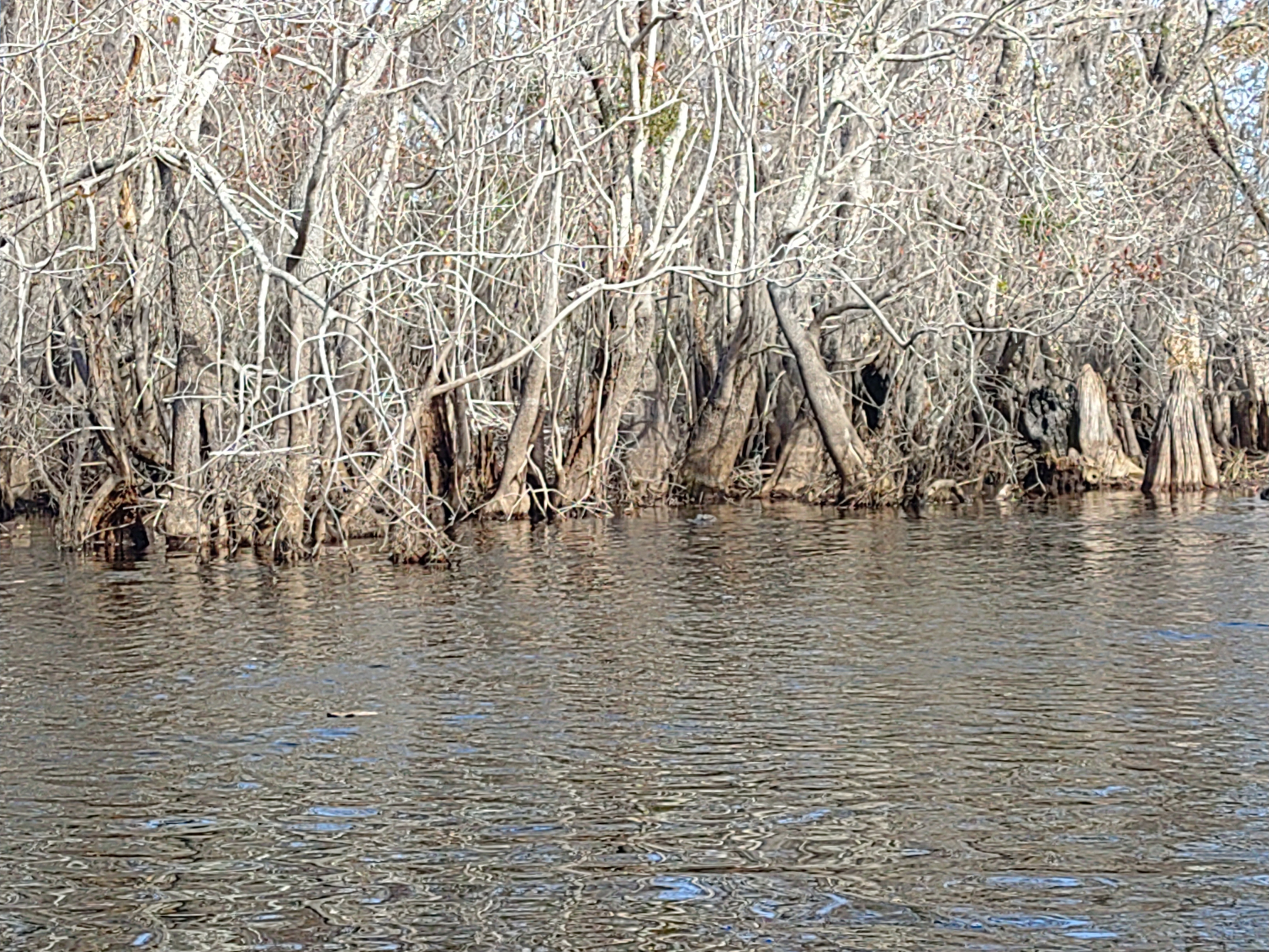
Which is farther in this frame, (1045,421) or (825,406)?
(1045,421)

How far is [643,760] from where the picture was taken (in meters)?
9.16

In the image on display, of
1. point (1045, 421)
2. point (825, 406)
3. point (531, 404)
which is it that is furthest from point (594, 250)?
point (1045, 421)

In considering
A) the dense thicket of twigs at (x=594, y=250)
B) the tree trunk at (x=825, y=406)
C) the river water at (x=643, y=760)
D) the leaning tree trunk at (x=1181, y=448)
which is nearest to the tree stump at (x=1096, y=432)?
the dense thicket of twigs at (x=594, y=250)

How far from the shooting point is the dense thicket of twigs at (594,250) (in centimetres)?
1623

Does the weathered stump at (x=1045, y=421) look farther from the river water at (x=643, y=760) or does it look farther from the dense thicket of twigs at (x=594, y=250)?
the river water at (x=643, y=760)

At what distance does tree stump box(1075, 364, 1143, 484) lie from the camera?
24844 mm

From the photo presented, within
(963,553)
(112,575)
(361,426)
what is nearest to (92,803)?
(112,575)

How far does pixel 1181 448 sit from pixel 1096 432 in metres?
1.03

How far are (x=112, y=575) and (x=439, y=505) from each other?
11.2ft

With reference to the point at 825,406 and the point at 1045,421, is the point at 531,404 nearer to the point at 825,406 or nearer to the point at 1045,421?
the point at 825,406

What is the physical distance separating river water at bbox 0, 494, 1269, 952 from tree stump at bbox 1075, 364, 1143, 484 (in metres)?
8.74

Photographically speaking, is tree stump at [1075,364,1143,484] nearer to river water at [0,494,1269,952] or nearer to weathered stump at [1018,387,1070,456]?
weathered stump at [1018,387,1070,456]

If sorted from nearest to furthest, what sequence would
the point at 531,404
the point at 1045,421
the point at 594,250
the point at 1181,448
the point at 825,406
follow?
the point at 531,404, the point at 594,250, the point at 825,406, the point at 1181,448, the point at 1045,421

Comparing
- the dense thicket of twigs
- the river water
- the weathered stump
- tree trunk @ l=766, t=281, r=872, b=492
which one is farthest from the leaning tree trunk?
the river water
